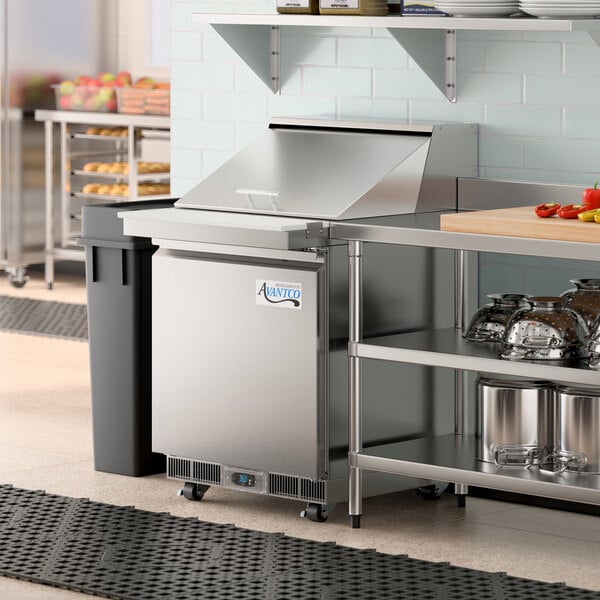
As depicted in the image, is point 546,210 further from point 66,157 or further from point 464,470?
point 66,157

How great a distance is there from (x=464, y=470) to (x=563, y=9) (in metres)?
1.31

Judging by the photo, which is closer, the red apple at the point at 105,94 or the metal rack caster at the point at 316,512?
the metal rack caster at the point at 316,512

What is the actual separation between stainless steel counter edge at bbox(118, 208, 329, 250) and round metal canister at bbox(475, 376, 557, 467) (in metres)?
0.68

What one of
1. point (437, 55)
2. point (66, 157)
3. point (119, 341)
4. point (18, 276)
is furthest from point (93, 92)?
point (437, 55)

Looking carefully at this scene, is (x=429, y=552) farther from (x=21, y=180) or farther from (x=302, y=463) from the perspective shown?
(x=21, y=180)

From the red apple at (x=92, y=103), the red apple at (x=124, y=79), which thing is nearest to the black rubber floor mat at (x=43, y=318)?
the red apple at (x=92, y=103)

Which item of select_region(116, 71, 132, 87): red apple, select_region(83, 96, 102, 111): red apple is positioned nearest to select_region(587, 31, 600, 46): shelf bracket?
select_region(83, 96, 102, 111): red apple

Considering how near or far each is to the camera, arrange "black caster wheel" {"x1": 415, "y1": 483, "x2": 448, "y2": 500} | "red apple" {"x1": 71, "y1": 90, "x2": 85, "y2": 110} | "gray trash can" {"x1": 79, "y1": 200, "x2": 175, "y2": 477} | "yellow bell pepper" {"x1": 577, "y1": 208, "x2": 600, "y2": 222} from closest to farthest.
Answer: "yellow bell pepper" {"x1": 577, "y1": 208, "x2": 600, "y2": 222}
"black caster wheel" {"x1": 415, "y1": 483, "x2": 448, "y2": 500}
"gray trash can" {"x1": 79, "y1": 200, "x2": 175, "y2": 477}
"red apple" {"x1": 71, "y1": 90, "x2": 85, "y2": 110}

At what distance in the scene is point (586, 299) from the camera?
442 centimetres

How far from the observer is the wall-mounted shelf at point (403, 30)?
4.35 metres

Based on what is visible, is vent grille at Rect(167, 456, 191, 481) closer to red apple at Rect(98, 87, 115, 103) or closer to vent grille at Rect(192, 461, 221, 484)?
vent grille at Rect(192, 461, 221, 484)

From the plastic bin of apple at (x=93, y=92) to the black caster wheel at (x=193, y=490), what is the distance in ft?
14.9

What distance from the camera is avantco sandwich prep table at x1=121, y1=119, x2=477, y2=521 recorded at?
4473 mm

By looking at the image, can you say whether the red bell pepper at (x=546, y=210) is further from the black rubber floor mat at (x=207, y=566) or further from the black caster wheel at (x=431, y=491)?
the black caster wheel at (x=431, y=491)
